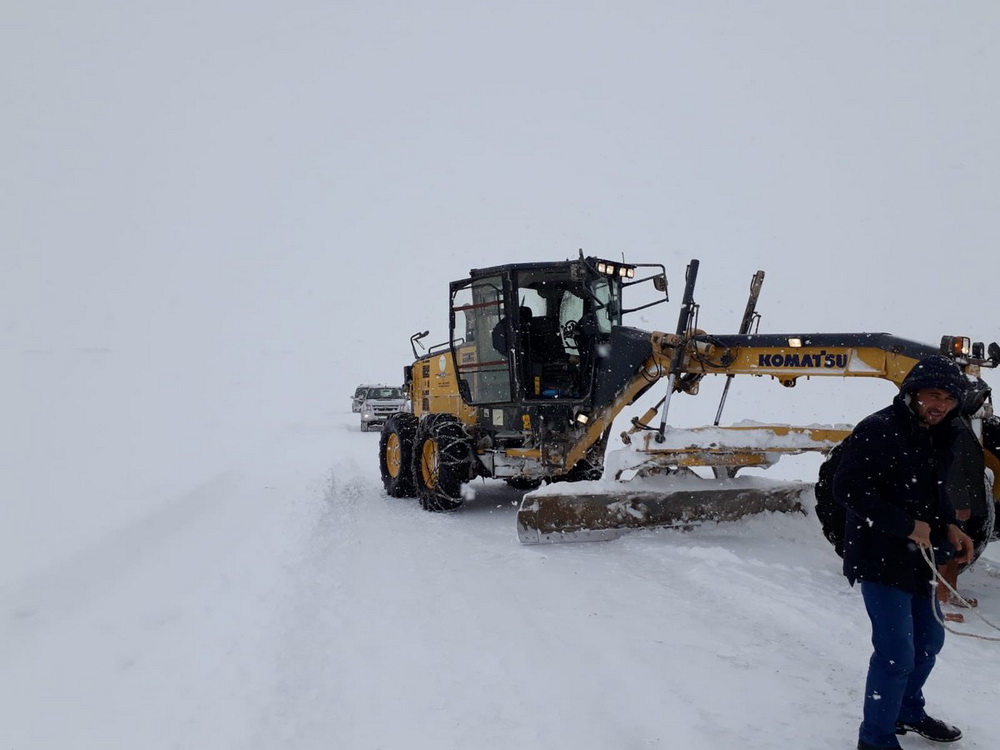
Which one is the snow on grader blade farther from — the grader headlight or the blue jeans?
the blue jeans

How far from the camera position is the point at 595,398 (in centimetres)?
783

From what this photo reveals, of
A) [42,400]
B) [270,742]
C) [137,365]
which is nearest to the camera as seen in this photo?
[270,742]

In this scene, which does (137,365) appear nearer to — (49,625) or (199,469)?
(199,469)

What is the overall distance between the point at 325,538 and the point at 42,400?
15412 millimetres

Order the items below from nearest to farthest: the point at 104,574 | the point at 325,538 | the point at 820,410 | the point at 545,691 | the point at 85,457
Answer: the point at 545,691 → the point at 104,574 → the point at 325,538 → the point at 85,457 → the point at 820,410

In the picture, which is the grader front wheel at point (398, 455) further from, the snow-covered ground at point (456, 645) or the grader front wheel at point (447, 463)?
the snow-covered ground at point (456, 645)

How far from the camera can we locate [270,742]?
3119 millimetres

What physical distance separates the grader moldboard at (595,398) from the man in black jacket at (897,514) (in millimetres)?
1805

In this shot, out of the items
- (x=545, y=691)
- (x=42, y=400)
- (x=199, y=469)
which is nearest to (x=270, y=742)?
(x=545, y=691)

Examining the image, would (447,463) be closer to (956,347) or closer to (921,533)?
(956,347)

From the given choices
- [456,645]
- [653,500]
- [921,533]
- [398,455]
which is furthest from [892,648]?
[398,455]

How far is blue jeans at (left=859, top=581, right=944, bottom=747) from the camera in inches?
109

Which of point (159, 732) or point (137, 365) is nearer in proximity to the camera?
point (159, 732)

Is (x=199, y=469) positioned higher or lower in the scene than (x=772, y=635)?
lower
